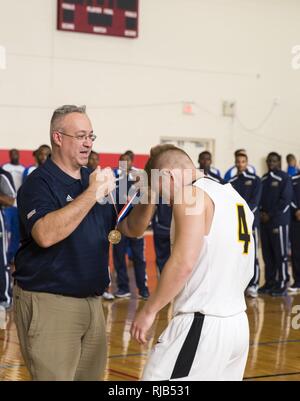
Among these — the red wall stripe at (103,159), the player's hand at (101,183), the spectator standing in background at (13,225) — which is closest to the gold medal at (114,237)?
the player's hand at (101,183)

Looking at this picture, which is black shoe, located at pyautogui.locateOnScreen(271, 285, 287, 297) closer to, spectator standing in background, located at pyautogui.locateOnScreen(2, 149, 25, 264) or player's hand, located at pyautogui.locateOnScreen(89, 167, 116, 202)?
spectator standing in background, located at pyautogui.locateOnScreen(2, 149, 25, 264)

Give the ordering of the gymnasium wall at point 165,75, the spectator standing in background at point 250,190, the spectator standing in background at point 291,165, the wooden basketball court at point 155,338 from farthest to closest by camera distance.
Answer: the spectator standing in background at point 291,165 → the gymnasium wall at point 165,75 → the spectator standing in background at point 250,190 → the wooden basketball court at point 155,338

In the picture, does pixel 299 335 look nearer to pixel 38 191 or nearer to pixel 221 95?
pixel 38 191

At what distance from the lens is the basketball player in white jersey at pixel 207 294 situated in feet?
13.1

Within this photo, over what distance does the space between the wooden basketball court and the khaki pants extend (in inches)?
108

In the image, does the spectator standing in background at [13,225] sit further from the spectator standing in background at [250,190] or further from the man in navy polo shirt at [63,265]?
the man in navy polo shirt at [63,265]

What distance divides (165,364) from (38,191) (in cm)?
111

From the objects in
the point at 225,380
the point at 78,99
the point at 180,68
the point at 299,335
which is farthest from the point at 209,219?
the point at 180,68

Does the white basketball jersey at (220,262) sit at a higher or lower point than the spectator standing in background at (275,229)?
higher

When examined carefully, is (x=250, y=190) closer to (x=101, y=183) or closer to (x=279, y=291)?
(x=279, y=291)

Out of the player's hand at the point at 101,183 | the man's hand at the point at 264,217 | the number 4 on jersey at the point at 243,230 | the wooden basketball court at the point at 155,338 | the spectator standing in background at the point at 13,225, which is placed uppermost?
the player's hand at the point at 101,183

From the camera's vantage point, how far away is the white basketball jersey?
158 inches

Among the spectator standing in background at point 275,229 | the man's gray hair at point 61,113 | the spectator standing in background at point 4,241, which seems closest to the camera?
the man's gray hair at point 61,113

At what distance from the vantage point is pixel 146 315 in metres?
3.90
